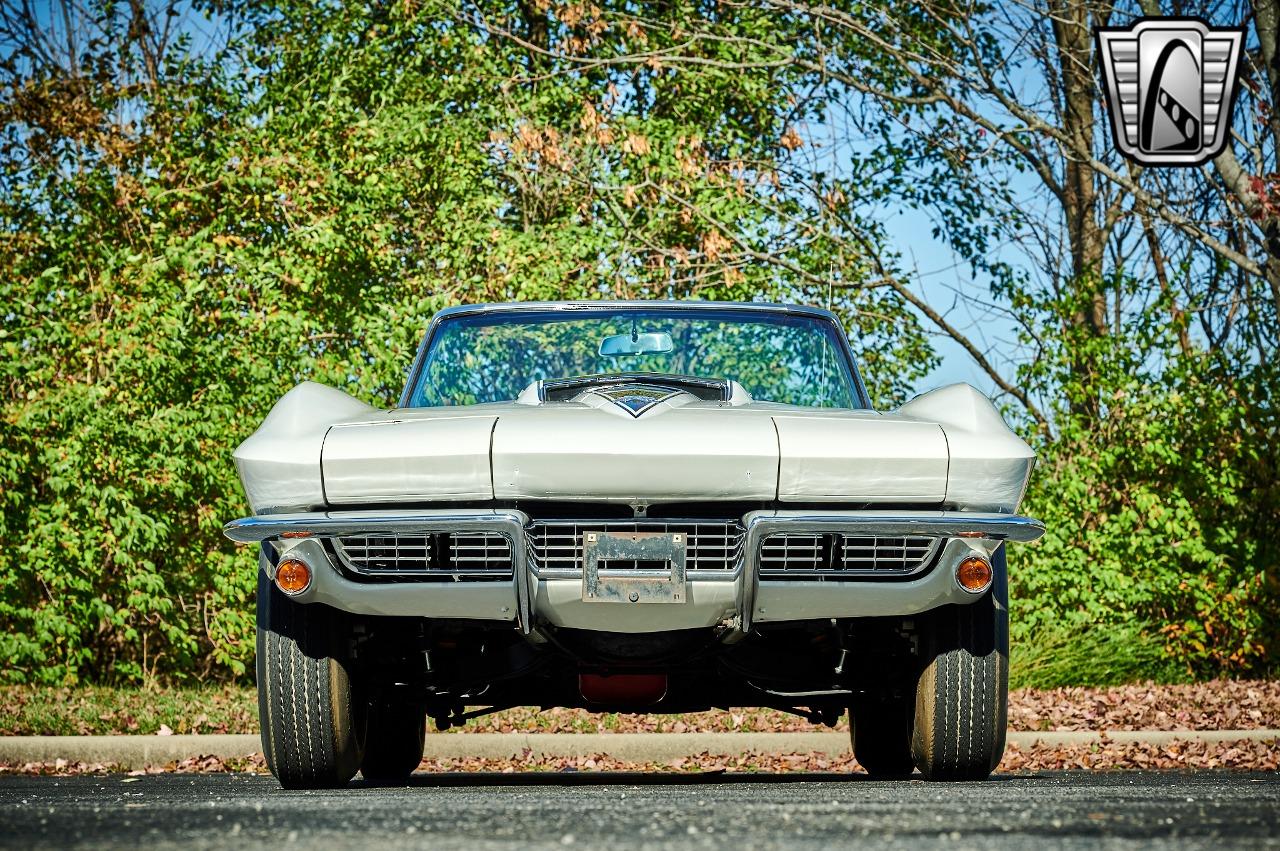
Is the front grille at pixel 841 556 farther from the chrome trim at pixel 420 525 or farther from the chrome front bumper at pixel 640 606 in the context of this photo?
the chrome trim at pixel 420 525

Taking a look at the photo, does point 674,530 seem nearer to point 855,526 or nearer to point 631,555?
point 631,555

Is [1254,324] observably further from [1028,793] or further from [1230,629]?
[1028,793]

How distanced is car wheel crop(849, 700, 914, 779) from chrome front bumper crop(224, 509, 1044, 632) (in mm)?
1468

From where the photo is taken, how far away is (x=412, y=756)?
6535mm

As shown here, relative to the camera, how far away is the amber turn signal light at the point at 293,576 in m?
4.83

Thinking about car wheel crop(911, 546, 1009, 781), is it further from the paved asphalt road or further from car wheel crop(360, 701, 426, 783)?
car wheel crop(360, 701, 426, 783)

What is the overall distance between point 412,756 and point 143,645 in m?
6.28

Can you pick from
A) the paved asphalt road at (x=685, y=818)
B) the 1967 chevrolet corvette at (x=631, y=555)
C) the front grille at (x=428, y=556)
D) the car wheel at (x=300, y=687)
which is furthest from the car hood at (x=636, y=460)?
the paved asphalt road at (x=685, y=818)

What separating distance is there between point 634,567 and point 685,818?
1.09 meters

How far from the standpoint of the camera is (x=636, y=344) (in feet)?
20.5

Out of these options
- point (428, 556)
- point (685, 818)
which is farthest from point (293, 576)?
point (685, 818)

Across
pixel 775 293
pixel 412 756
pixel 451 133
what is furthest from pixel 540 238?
pixel 412 756

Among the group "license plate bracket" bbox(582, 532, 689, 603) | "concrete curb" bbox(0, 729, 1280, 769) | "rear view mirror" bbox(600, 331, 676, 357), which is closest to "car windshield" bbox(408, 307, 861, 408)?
"rear view mirror" bbox(600, 331, 676, 357)

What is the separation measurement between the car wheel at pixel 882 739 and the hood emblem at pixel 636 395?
1634 mm
